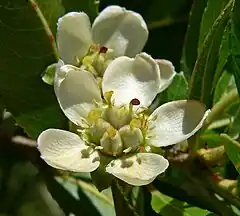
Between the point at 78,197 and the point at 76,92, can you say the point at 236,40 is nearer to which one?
the point at 76,92

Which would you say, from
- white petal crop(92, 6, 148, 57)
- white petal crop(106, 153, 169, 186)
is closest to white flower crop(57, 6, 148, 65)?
white petal crop(92, 6, 148, 57)

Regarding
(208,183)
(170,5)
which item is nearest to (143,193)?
(208,183)

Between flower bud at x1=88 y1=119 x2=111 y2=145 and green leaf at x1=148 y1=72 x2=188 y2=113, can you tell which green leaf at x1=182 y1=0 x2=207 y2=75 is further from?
flower bud at x1=88 y1=119 x2=111 y2=145

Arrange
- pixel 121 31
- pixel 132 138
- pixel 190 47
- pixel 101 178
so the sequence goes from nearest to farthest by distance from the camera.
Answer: pixel 101 178
pixel 132 138
pixel 121 31
pixel 190 47

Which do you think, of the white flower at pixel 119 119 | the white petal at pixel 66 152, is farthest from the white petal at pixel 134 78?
the white petal at pixel 66 152

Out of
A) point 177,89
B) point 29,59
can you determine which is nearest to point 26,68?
point 29,59
